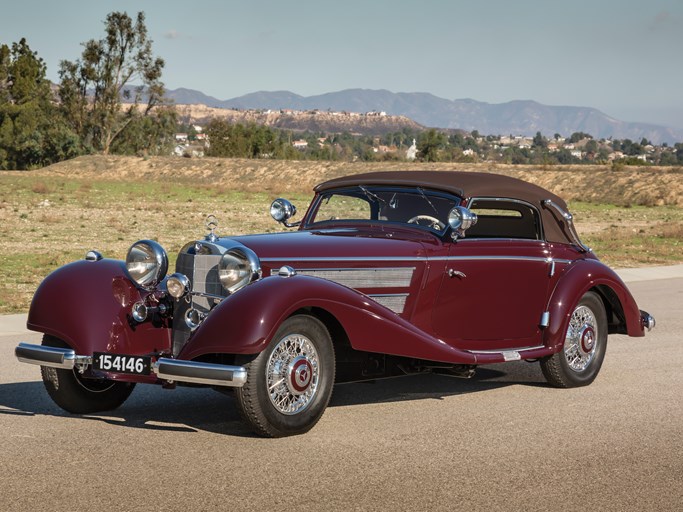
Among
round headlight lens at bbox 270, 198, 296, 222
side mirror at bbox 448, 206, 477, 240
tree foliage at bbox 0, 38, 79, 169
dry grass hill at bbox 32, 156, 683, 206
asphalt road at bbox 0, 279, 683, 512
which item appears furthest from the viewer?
tree foliage at bbox 0, 38, 79, 169

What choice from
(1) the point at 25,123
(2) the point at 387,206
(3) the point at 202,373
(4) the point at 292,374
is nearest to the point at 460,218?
(2) the point at 387,206

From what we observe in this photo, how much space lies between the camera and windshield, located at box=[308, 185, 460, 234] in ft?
26.6

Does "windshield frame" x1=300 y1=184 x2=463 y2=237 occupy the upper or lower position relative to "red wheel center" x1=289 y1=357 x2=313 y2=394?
upper

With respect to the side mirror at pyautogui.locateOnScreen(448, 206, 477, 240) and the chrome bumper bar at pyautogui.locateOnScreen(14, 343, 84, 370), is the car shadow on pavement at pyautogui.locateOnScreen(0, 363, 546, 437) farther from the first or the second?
the side mirror at pyautogui.locateOnScreen(448, 206, 477, 240)

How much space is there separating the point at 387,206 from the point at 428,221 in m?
0.40

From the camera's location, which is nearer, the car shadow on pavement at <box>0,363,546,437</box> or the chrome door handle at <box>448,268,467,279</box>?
the car shadow on pavement at <box>0,363,546,437</box>

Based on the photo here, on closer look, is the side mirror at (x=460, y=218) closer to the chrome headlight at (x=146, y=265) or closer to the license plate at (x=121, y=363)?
the chrome headlight at (x=146, y=265)

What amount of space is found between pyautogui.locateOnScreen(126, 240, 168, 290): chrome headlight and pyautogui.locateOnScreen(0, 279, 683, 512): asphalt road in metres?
0.97

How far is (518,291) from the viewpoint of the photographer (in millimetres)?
8219

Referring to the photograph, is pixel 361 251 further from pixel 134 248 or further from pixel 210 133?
pixel 210 133

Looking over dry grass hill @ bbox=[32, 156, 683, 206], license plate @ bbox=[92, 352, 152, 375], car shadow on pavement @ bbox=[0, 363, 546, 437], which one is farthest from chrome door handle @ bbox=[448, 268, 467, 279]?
dry grass hill @ bbox=[32, 156, 683, 206]

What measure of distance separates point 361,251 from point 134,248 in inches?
63.7

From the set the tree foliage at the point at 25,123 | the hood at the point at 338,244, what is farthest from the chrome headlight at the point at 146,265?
the tree foliage at the point at 25,123

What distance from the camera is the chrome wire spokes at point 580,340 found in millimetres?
8688
